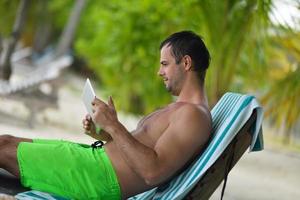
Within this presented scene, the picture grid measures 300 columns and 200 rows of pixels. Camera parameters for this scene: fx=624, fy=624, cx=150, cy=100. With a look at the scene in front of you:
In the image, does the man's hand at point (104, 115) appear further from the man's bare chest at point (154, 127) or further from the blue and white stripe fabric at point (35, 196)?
the blue and white stripe fabric at point (35, 196)

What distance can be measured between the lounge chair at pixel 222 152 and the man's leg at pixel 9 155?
23 centimetres

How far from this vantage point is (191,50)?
9.49 ft

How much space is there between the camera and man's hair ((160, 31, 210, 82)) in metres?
2.89

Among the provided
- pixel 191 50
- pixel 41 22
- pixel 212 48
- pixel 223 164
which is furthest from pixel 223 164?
pixel 41 22

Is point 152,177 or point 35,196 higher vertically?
point 152,177

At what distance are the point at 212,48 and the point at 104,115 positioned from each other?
5.35 metres

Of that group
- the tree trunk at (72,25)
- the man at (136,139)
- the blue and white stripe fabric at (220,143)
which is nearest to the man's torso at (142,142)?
the man at (136,139)

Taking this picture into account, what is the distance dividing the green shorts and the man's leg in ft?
0.16

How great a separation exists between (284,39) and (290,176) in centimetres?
296

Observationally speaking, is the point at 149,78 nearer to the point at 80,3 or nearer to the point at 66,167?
the point at 80,3

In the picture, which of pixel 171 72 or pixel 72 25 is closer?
pixel 171 72

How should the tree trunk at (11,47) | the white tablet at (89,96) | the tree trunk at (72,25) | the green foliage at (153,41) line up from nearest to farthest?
1. the white tablet at (89,96)
2. the green foliage at (153,41)
3. the tree trunk at (11,47)
4. the tree trunk at (72,25)

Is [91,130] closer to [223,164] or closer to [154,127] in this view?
[154,127]

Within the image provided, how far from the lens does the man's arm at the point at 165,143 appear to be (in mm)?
2623
